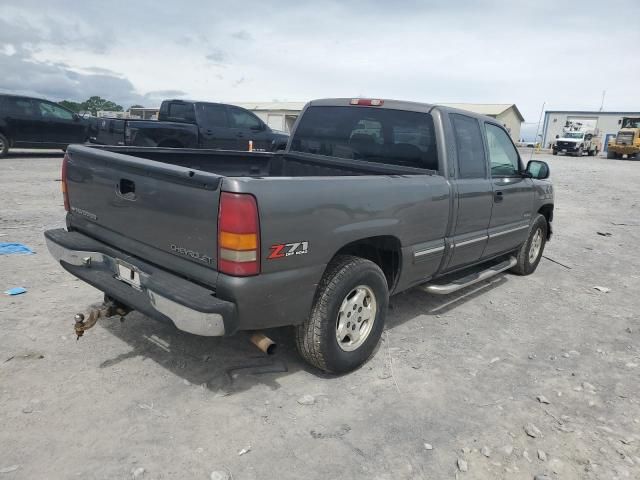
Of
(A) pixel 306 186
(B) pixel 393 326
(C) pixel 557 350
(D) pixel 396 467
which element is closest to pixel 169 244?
(A) pixel 306 186

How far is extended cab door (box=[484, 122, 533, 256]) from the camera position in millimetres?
4758

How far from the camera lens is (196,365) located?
3375 millimetres

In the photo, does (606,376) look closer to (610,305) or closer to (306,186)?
(610,305)

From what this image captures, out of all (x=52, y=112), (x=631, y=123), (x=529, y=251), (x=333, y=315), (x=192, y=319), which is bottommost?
(x=529, y=251)

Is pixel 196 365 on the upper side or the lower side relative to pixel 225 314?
lower

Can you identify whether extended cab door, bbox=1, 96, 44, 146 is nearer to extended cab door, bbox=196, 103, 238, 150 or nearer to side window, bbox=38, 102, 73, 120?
side window, bbox=38, 102, 73, 120

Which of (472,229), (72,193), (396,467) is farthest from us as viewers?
(472,229)

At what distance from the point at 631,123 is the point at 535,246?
41957mm

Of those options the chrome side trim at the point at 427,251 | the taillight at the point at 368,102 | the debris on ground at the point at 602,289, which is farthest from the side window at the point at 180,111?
the chrome side trim at the point at 427,251

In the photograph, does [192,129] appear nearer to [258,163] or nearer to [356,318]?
[258,163]

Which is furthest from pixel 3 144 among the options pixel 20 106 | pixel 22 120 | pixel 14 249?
pixel 14 249

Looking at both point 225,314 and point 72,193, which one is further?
point 72,193

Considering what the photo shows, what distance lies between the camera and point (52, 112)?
1434cm

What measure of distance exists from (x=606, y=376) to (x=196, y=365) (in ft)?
9.76
